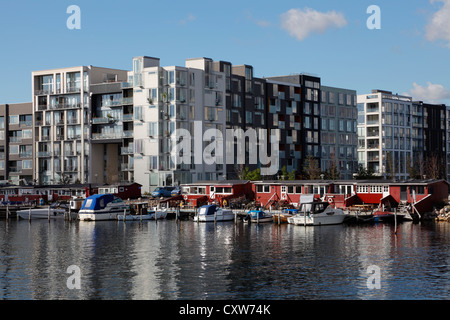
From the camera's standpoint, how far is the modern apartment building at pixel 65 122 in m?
160

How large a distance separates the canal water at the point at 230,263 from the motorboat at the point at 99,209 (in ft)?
52.0

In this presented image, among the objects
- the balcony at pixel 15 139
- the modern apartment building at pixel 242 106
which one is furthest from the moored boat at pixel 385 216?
the balcony at pixel 15 139

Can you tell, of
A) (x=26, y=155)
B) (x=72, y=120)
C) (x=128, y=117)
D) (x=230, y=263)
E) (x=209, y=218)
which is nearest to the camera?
(x=230, y=263)

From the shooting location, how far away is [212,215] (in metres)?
104

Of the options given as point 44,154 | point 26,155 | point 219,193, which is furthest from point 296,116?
point 26,155

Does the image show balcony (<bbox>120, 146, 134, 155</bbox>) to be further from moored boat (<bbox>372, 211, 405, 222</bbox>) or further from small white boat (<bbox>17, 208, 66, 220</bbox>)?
moored boat (<bbox>372, 211, 405, 222</bbox>)

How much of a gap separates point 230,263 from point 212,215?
43357 mm

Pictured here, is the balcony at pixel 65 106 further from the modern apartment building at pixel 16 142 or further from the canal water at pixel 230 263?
the canal water at pixel 230 263

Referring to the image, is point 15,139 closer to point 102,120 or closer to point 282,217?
point 102,120

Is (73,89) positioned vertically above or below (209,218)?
above

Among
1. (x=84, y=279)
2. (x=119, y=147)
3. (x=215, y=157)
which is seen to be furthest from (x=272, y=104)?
(x=84, y=279)

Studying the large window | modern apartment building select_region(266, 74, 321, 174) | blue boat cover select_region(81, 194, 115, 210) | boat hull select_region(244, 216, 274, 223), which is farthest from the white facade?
boat hull select_region(244, 216, 274, 223)
